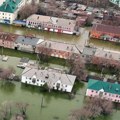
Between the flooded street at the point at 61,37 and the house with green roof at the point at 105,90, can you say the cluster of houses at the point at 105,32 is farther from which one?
the house with green roof at the point at 105,90

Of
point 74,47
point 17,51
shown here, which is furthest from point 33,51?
point 74,47

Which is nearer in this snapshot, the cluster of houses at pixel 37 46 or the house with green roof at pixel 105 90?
the house with green roof at pixel 105 90

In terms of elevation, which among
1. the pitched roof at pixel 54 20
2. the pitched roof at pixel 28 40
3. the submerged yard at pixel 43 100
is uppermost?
the pitched roof at pixel 54 20

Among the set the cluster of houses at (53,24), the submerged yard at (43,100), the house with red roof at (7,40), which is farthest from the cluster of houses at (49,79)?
the cluster of houses at (53,24)

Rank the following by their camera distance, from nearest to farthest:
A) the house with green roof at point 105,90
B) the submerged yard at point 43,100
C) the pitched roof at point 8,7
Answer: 1. the submerged yard at point 43,100
2. the house with green roof at point 105,90
3. the pitched roof at point 8,7

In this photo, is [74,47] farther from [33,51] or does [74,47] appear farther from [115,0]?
[115,0]

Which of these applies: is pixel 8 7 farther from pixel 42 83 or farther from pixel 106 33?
pixel 42 83

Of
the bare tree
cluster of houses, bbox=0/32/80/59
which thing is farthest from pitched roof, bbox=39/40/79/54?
the bare tree
